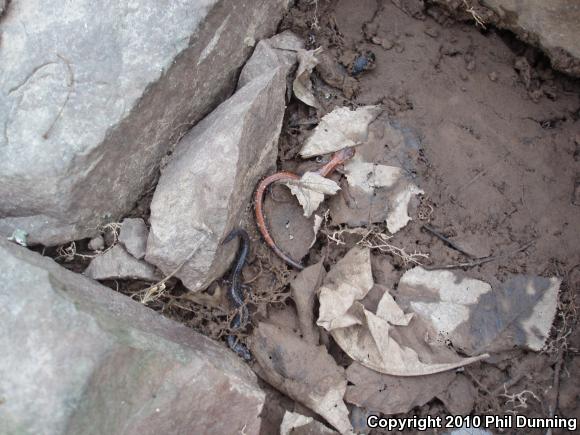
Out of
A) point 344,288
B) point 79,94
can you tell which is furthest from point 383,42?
point 79,94

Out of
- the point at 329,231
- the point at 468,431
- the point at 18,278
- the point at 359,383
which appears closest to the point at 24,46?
the point at 18,278

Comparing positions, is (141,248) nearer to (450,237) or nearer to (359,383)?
(359,383)

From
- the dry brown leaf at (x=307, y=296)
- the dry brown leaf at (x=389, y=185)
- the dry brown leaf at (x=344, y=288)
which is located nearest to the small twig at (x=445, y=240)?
the dry brown leaf at (x=389, y=185)

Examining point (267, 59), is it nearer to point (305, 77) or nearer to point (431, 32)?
point (305, 77)

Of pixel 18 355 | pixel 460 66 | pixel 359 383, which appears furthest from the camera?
pixel 460 66

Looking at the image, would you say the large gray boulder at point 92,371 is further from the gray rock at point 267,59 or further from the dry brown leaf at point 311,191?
the gray rock at point 267,59

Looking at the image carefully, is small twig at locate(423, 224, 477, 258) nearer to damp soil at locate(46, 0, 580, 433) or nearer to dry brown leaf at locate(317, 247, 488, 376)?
damp soil at locate(46, 0, 580, 433)
